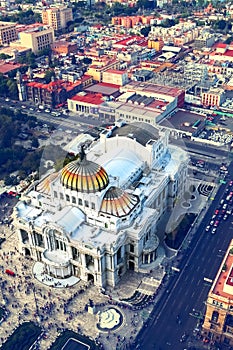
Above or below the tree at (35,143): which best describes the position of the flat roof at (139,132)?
above

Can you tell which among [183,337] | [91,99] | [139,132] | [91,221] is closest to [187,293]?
[183,337]

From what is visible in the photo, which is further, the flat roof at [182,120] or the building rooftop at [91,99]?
the building rooftop at [91,99]

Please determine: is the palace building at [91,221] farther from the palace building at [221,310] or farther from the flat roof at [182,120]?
the flat roof at [182,120]

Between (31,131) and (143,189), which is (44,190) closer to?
(143,189)

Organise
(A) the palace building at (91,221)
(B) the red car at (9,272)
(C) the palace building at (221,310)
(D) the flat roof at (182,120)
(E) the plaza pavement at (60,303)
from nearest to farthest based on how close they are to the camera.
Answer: (C) the palace building at (221,310) < (E) the plaza pavement at (60,303) < (A) the palace building at (91,221) < (B) the red car at (9,272) < (D) the flat roof at (182,120)

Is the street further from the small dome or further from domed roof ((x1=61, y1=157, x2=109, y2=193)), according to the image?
the small dome

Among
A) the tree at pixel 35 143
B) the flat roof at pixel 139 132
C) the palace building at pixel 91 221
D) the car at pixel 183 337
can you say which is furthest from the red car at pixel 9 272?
the tree at pixel 35 143

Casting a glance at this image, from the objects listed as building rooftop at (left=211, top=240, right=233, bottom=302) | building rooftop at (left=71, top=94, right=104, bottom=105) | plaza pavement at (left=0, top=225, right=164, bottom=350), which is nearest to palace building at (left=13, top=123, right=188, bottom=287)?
plaza pavement at (left=0, top=225, right=164, bottom=350)

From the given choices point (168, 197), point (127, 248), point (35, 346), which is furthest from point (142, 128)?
point (35, 346)
